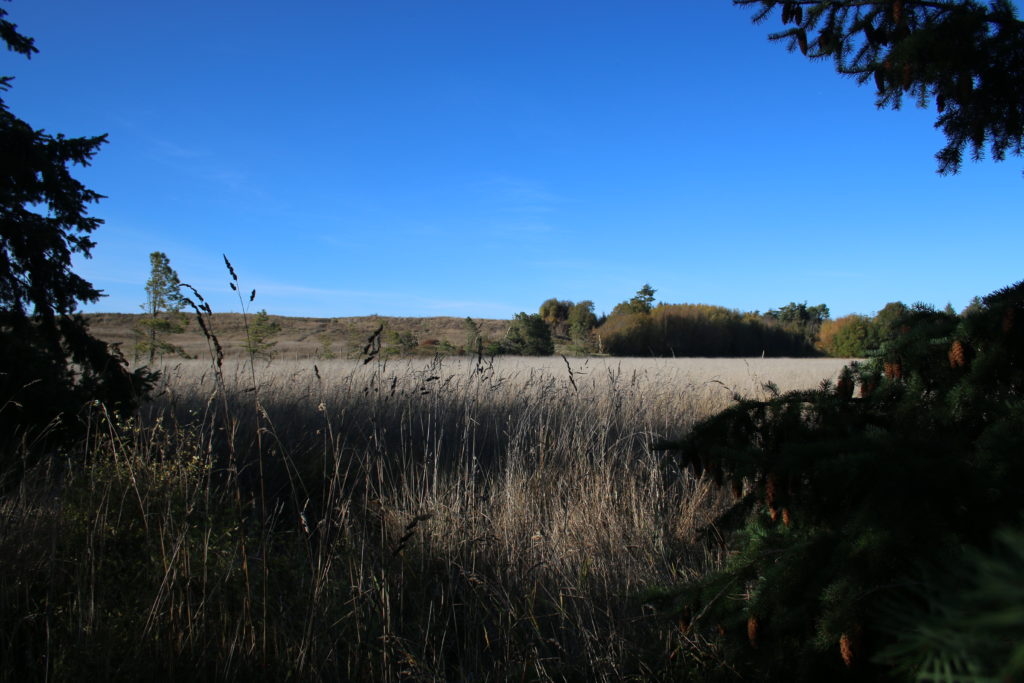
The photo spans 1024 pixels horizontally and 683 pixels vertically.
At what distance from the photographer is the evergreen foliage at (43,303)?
4844mm

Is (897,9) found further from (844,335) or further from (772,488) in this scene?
(844,335)

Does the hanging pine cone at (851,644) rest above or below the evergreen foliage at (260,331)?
below

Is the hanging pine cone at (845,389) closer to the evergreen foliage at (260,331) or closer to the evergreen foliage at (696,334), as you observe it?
the evergreen foliage at (260,331)

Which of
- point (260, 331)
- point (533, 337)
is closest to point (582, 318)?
point (533, 337)

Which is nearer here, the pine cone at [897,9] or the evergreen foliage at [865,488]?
the evergreen foliage at [865,488]

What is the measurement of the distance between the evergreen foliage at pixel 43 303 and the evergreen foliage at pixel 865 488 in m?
5.03

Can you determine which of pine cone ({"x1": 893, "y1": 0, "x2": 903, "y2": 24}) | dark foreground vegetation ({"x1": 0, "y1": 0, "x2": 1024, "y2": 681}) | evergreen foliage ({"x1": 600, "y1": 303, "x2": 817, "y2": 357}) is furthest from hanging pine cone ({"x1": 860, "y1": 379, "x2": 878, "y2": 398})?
evergreen foliage ({"x1": 600, "y1": 303, "x2": 817, "y2": 357})

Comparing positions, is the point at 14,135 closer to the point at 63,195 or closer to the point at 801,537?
the point at 63,195

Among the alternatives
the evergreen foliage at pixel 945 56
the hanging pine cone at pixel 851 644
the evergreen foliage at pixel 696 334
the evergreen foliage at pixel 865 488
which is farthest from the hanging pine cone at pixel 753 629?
the evergreen foliage at pixel 696 334

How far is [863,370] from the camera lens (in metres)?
2.35

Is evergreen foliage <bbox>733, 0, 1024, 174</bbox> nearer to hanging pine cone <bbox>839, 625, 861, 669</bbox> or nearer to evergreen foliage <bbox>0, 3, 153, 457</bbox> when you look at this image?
hanging pine cone <bbox>839, 625, 861, 669</bbox>

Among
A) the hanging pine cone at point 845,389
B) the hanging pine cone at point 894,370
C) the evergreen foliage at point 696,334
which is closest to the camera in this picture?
the hanging pine cone at point 894,370

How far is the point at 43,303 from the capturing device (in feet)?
17.4

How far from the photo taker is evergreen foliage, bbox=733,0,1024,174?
2.34 m
